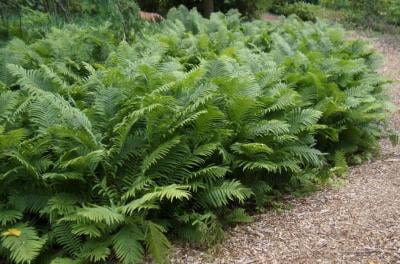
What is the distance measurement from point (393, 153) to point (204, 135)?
3050 millimetres

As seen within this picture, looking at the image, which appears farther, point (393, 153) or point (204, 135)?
point (393, 153)

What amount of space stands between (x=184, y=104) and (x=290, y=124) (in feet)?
3.70

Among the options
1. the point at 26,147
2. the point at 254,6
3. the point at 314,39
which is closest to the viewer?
the point at 26,147

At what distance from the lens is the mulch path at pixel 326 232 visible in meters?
3.83

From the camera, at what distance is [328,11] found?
20.2 meters

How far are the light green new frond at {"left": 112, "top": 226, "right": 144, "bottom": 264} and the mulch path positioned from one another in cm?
35

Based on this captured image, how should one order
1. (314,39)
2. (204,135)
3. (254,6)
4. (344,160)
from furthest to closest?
(254,6)
(314,39)
(344,160)
(204,135)

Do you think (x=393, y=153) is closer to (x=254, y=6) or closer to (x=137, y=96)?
(x=137, y=96)

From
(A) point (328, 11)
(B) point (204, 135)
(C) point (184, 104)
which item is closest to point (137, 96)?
(C) point (184, 104)

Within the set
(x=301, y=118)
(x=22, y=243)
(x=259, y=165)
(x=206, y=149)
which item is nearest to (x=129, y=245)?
(x=22, y=243)

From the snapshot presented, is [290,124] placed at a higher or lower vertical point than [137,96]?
lower

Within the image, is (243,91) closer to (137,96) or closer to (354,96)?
(137,96)

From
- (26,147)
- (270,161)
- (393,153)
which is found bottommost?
(393,153)

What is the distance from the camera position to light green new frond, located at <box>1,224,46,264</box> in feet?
11.2
